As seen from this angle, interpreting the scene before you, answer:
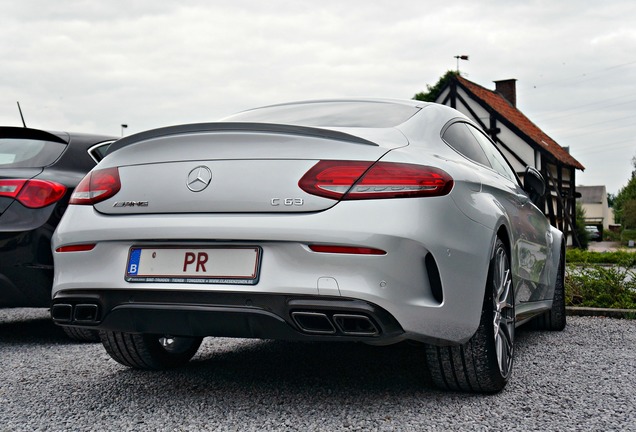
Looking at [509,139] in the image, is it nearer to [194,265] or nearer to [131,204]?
[131,204]

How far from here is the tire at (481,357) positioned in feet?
11.5

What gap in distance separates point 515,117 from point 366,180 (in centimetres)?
3241

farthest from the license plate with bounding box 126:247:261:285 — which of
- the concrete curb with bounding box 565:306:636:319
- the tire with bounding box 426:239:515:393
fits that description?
the concrete curb with bounding box 565:306:636:319

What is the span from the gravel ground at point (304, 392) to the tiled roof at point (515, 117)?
2687 centimetres

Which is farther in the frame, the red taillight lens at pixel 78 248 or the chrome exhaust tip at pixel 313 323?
the red taillight lens at pixel 78 248

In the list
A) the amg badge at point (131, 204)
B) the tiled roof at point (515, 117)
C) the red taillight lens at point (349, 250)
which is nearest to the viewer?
the red taillight lens at point (349, 250)

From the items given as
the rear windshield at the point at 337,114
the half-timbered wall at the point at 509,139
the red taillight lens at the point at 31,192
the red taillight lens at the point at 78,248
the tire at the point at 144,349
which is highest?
the rear windshield at the point at 337,114

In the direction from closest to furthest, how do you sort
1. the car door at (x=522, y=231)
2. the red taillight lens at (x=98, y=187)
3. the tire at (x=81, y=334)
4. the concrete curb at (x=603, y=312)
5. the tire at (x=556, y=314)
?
the red taillight lens at (x=98, y=187) → the car door at (x=522, y=231) → the tire at (x=81, y=334) → the tire at (x=556, y=314) → the concrete curb at (x=603, y=312)

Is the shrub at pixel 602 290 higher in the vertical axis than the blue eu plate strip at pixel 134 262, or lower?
lower

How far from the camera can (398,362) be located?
4.60 m

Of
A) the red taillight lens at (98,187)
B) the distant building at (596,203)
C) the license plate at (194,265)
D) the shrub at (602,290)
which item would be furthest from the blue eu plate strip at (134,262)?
the distant building at (596,203)

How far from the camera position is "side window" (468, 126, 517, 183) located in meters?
4.73

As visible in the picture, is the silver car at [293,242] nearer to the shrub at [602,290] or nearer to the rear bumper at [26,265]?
the rear bumper at [26,265]

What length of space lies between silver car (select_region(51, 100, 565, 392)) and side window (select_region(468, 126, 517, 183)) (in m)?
0.99
